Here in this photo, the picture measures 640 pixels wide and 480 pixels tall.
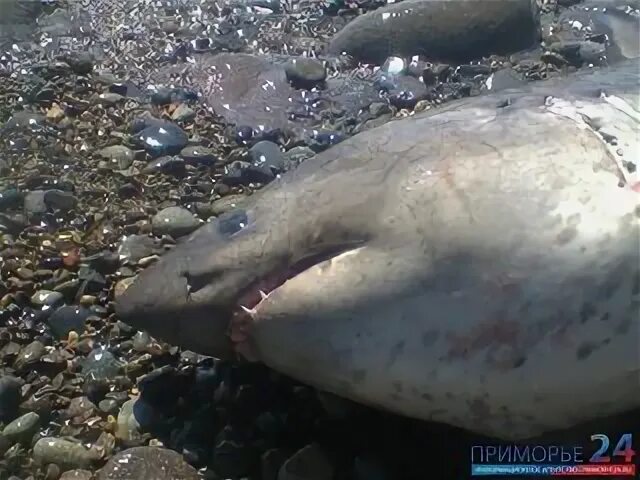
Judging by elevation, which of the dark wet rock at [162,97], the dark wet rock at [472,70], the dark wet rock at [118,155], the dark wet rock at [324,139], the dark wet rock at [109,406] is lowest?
the dark wet rock at [109,406]

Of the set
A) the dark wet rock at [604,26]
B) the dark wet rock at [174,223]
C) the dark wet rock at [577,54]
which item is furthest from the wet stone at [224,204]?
the dark wet rock at [604,26]

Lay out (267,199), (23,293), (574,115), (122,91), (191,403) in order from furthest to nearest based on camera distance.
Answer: (122,91), (23,293), (191,403), (267,199), (574,115)

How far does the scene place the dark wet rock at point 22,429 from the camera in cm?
328

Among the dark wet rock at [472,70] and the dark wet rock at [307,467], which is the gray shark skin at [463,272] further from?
the dark wet rock at [472,70]

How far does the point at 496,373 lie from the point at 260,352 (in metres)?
0.68

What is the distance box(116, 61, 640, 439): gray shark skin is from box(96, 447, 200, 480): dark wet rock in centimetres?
41

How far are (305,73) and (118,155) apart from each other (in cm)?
101

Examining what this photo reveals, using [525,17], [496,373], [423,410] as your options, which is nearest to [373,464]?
[423,410]

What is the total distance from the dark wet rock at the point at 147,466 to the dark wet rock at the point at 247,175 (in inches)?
58.1

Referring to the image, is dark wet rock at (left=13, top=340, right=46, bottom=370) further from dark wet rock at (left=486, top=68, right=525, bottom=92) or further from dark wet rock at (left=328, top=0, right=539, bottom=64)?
dark wet rock at (left=486, top=68, right=525, bottom=92)

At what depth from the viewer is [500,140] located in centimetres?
284

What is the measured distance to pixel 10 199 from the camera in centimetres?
429

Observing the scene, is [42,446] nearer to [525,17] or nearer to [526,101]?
[526,101]

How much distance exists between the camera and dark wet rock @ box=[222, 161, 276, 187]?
436 centimetres
